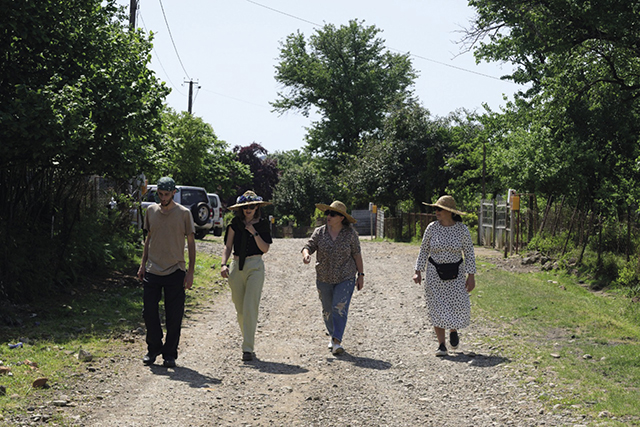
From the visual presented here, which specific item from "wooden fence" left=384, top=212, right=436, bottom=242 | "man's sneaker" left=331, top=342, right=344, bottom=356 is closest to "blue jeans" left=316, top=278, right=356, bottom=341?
"man's sneaker" left=331, top=342, right=344, bottom=356

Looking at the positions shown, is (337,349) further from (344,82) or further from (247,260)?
(344,82)

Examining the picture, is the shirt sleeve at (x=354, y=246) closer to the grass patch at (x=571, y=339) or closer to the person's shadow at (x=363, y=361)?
the person's shadow at (x=363, y=361)

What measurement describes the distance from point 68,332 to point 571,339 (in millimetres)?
6835

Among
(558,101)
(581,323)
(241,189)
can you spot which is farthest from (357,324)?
(241,189)

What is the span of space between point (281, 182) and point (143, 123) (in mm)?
53052

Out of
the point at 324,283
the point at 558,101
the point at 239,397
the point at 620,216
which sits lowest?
the point at 239,397

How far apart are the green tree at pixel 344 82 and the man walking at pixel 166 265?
185ft

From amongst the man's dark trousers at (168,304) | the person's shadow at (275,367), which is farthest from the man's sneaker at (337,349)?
the man's dark trousers at (168,304)

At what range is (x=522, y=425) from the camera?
20.3 ft

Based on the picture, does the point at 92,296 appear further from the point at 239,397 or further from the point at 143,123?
the point at 239,397

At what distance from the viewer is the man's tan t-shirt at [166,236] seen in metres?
8.12

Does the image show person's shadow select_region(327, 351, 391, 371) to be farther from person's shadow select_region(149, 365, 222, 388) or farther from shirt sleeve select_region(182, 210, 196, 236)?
shirt sleeve select_region(182, 210, 196, 236)

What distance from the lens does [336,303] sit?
932 cm

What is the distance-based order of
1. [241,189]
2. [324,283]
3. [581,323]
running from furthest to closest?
[241,189], [581,323], [324,283]
